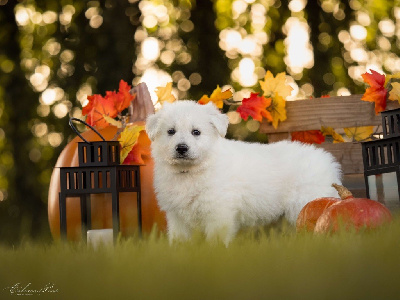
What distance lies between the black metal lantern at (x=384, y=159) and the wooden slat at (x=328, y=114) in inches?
39.8

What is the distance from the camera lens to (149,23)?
631 cm

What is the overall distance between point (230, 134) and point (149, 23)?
1.45 m

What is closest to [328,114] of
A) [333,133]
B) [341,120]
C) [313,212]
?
[341,120]

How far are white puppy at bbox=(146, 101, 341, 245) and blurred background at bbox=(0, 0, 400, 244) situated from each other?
2.68 meters

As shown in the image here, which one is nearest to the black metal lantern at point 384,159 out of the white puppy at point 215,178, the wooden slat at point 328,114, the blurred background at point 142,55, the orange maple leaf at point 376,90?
the white puppy at point 215,178

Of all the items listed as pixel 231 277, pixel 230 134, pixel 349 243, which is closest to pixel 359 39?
pixel 230 134

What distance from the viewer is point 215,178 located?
316 centimetres

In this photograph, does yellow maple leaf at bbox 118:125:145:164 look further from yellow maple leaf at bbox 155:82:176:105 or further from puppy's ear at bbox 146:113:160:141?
yellow maple leaf at bbox 155:82:176:105

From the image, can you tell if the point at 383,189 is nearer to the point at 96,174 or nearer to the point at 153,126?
the point at 153,126

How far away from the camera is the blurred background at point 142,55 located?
20.2 ft

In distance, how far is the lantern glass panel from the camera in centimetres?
312

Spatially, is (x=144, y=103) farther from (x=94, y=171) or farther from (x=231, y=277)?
(x=231, y=277)

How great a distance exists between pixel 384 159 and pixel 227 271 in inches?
61.7

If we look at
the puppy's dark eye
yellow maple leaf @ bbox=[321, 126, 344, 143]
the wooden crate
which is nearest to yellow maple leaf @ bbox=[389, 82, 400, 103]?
the wooden crate
